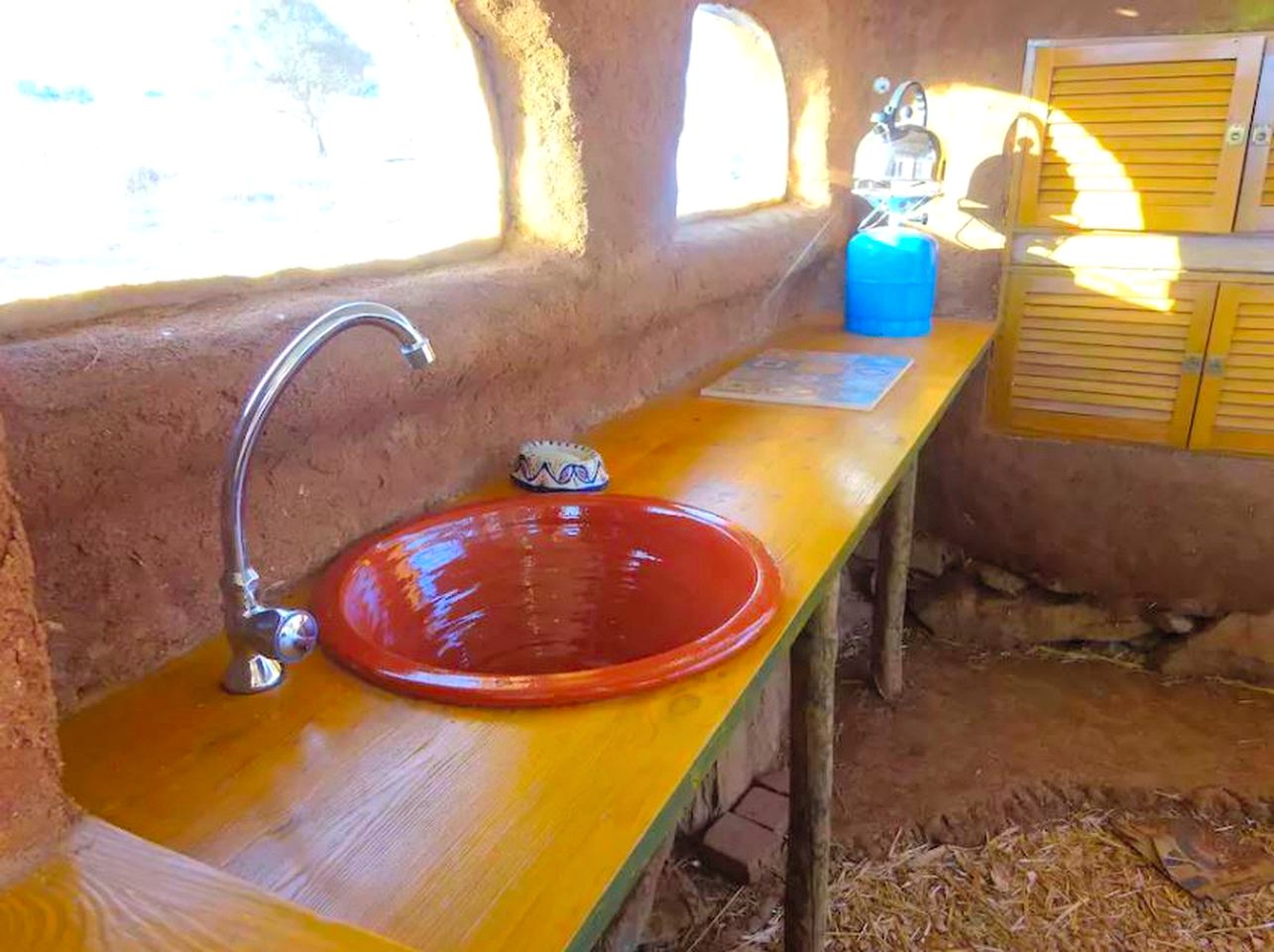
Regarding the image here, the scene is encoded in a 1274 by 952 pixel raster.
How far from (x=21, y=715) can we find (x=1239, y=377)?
2.74 metres

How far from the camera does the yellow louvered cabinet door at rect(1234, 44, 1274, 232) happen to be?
7.41 ft

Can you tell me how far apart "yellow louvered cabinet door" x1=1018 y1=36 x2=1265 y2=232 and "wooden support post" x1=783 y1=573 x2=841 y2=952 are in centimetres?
161

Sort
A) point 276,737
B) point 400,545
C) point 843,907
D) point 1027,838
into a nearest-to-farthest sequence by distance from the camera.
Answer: point 276,737 → point 400,545 → point 843,907 → point 1027,838

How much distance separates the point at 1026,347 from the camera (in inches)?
106

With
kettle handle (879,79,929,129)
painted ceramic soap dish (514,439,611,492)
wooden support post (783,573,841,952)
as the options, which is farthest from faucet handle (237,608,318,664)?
kettle handle (879,79,929,129)

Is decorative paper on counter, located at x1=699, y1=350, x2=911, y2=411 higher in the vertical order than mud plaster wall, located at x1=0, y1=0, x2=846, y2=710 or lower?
lower

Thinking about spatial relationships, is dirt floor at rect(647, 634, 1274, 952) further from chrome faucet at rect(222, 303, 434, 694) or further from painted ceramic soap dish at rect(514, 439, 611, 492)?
chrome faucet at rect(222, 303, 434, 694)

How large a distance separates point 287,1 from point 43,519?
0.71m

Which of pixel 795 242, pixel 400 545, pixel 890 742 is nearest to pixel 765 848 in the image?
pixel 890 742

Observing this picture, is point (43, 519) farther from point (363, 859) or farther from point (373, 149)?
point (373, 149)

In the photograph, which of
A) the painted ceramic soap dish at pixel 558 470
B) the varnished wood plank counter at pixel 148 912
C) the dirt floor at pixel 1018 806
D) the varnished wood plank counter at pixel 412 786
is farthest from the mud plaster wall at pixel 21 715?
the dirt floor at pixel 1018 806

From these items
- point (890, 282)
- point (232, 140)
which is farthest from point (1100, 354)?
point (232, 140)

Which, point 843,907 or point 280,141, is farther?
point 843,907

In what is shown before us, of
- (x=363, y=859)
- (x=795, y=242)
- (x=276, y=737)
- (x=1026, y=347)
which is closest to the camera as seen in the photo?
(x=363, y=859)
